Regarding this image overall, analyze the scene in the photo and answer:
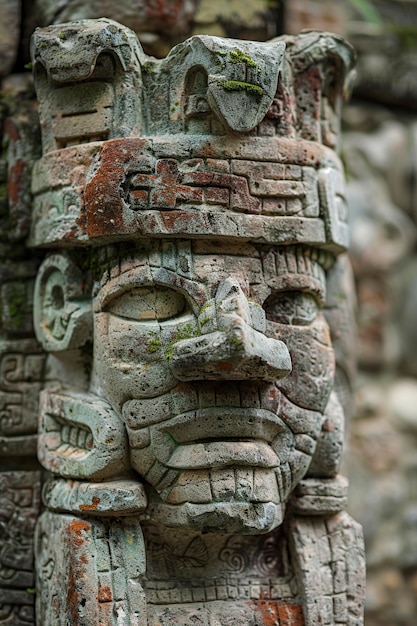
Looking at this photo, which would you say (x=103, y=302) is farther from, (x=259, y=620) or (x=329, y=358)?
(x=259, y=620)

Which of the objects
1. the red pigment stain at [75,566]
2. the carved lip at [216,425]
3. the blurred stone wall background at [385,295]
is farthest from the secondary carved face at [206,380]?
the blurred stone wall background at [385,295]

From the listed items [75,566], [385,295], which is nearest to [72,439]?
[75,566]

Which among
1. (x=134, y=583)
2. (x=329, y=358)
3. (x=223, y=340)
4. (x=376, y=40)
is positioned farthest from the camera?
(x=376, y=40)

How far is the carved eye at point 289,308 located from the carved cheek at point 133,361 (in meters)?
0.34

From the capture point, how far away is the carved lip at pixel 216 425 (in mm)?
2545

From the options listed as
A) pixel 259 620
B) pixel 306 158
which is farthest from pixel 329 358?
pixel 259 620

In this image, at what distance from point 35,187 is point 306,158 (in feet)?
2.73

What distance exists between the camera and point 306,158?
2.72 m

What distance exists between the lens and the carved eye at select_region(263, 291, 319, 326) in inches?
108

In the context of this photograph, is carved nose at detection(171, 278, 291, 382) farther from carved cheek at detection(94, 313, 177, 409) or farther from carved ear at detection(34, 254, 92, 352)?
carved ear at detection(34, 254, 92, 352)

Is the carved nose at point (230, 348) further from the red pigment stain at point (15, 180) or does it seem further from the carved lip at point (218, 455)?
the red pigment stain at point (15, 180)

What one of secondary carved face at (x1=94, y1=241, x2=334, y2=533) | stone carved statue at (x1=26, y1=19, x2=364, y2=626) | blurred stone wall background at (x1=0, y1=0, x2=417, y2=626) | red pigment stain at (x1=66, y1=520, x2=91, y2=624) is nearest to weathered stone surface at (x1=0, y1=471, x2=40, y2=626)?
stone carved statue at (x1=26, y1=19, x2=364, y2=626)

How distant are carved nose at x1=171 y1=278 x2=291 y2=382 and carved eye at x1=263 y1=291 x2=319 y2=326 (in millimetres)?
163

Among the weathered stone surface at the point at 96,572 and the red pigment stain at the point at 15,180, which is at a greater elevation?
the red pigment stain at the point at 15,180
